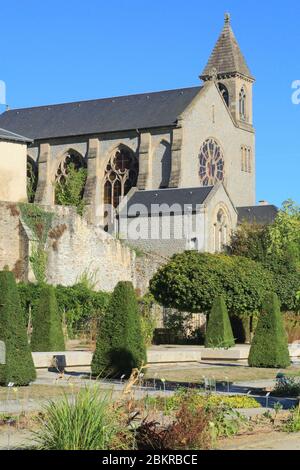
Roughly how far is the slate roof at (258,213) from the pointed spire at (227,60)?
15.3 metres

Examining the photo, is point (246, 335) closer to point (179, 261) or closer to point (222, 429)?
point (179, 261)

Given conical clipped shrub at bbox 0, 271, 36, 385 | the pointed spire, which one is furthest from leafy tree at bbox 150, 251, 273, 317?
the pointed spire

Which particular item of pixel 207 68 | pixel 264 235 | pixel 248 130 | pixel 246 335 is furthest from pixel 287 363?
pixel 207 68

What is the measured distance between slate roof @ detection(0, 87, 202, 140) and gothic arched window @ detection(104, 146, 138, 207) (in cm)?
188

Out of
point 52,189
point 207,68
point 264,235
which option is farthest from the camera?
point 207,68

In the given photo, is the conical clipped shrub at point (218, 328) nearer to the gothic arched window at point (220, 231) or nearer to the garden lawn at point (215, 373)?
the garden lawn at point (215, 373)

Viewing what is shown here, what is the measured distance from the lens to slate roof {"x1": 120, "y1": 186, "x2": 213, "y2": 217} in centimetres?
5625

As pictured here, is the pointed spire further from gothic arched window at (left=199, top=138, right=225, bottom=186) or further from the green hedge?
the green hedge

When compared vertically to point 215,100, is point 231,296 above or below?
below

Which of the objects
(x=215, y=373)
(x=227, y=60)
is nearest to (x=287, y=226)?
(x=215, y=373)

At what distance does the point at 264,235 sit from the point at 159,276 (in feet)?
52.0

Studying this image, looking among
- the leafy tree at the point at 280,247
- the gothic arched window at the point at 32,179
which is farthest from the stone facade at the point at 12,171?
the gothic arched window at the point at 32,179

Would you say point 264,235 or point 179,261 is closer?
point 179,261

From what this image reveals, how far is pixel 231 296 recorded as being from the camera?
37.9 m
